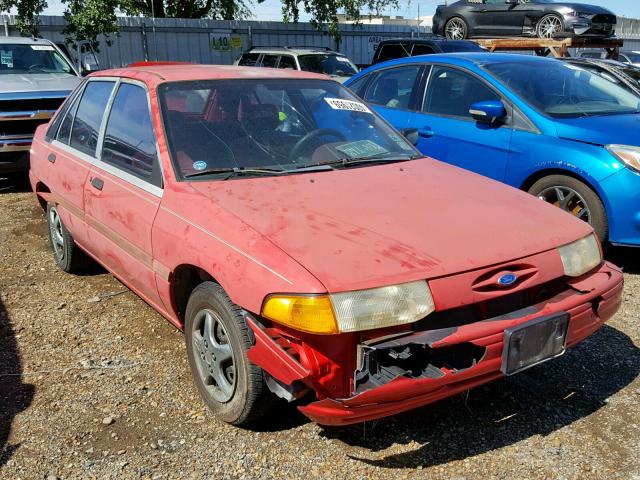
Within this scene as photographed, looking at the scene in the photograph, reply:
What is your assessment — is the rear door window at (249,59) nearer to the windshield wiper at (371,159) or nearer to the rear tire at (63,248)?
the rear tire at (63,248)

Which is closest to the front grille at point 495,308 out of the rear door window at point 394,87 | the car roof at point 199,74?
the car roof at point 199,74

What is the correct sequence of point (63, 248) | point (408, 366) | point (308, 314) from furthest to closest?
point (63, 248)
point (408, 366)
point (308, 314)

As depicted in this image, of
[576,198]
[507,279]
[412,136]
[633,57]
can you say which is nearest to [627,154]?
[576,198]

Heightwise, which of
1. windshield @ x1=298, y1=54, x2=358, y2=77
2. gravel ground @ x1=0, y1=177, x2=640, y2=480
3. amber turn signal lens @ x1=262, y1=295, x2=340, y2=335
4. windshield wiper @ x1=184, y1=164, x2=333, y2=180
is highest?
windshield @ x1=298, y1=54, x2=358, y2=77

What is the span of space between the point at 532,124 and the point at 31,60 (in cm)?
736

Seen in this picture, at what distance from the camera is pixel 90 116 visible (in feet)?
14.0

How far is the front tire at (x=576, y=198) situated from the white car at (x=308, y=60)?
26.4 feet

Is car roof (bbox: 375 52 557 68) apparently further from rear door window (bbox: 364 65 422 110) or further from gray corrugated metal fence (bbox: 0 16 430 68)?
gray corrugated metal fence (bbox: 0 16 430 68)

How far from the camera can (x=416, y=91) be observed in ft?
20.3

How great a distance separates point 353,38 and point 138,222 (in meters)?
20.3

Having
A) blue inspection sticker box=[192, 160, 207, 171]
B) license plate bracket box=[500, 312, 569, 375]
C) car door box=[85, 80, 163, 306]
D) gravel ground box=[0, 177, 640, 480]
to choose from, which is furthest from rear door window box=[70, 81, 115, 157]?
license plate bracket box=[500, 312, 569, 375]

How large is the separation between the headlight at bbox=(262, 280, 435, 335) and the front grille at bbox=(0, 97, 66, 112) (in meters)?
6.56

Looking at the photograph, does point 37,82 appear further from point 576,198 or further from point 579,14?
point 579,14

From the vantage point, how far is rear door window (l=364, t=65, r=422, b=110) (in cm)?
627
